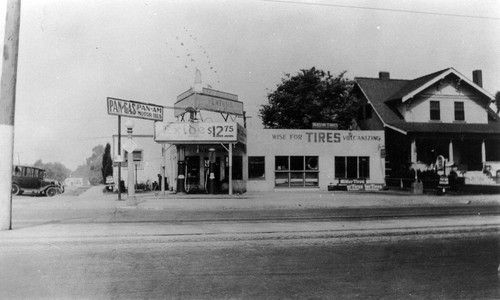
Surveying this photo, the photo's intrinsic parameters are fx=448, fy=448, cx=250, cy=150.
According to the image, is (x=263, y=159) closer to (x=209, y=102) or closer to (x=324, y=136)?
(x=324, y=136)

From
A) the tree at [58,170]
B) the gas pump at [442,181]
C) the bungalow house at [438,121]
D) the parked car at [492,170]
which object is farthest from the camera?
the tree at [58,170]

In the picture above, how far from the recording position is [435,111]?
32.3 metres

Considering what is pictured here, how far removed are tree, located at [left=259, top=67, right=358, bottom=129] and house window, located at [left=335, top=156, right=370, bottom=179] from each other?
12.0 meters

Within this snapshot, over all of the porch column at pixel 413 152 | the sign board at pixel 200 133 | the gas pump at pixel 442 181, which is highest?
the sign board at pixel 200 133

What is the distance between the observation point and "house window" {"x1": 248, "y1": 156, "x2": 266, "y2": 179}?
26656 mm

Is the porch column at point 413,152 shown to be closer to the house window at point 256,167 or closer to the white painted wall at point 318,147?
the white painted wall at point 318,147

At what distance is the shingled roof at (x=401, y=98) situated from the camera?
30.2m

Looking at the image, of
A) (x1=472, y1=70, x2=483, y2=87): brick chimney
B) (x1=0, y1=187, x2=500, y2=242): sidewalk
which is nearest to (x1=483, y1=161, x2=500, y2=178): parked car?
A: (x1=472, y1=70, x2=483, y2=87): brick chimney

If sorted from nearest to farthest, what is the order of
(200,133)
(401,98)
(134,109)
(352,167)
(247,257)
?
(247,257), (134,109), (200,133), (352,167), (401,98)

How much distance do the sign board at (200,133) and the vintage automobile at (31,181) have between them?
27.3ft

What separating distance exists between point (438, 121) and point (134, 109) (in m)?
22.1

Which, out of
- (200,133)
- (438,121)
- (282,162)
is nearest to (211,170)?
(200,133)

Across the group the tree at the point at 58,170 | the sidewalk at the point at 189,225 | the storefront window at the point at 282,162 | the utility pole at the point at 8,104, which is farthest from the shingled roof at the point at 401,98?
the tree at the point at 58,170

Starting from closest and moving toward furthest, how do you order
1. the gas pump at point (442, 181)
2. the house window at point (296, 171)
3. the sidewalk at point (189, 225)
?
1. the sidewalk at point (189, 225)
2. the gas pump at point (442, 181)
3. the house window at point (296, 171)
